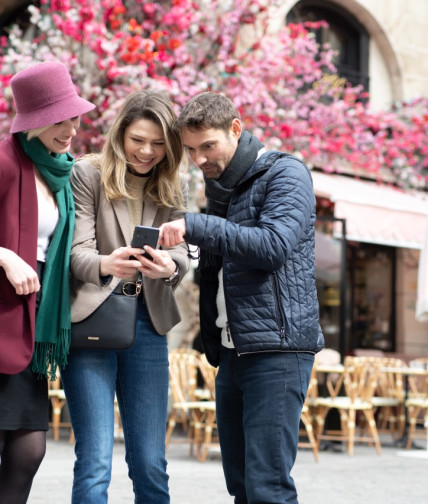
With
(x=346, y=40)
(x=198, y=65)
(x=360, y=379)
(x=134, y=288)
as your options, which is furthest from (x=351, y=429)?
(x=346, y=40)

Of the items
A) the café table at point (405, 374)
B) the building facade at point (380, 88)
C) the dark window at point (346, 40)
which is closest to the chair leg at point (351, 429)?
the café table at point (405, 374)

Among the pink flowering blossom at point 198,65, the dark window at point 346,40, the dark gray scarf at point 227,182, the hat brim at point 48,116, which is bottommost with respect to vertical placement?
the dark gray scarf at point 227,182

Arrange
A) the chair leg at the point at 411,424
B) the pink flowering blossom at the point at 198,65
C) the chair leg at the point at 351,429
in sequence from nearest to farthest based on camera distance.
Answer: the chair leg at the point at 351,429
the chair leg at the point at 411,424
the pink flowering blossom at the point at 198,65

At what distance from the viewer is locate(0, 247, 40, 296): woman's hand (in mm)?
3182

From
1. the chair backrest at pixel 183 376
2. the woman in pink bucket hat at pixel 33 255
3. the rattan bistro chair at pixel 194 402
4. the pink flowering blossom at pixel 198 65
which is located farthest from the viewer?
the pink flowering blossom at pixel 198 65

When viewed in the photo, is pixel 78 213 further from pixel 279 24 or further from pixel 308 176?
pixel 279 24

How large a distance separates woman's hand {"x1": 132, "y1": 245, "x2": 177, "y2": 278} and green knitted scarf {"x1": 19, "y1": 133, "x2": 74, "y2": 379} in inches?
12.2

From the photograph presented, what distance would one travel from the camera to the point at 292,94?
39.6ft

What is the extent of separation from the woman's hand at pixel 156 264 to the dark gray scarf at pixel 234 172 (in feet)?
1.05

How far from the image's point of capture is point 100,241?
3607 mm

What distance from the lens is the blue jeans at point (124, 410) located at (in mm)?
3432

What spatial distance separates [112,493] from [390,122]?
9.19 meters

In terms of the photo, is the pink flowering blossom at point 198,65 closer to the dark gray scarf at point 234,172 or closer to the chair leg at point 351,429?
the chair leg at point 351,429

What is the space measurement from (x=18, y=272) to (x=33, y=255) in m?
0.14
